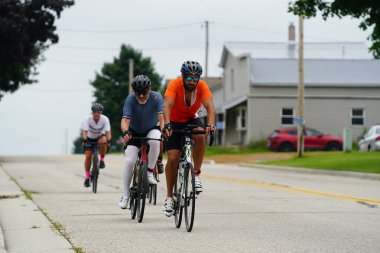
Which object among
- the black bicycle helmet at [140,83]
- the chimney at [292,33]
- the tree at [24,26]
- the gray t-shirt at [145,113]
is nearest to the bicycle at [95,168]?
the gray t-shirt at [145,113]

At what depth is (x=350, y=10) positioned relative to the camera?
89.2ft

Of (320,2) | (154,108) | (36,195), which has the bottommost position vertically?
(36,195)

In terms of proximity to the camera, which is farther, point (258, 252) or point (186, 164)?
point (186, 164)

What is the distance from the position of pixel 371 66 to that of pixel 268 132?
8538 millimetres

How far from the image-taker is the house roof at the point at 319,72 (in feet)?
178

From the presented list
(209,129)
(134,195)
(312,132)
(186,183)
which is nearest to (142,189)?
(134,195)

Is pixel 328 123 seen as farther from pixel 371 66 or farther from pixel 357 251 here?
pixel 357 251

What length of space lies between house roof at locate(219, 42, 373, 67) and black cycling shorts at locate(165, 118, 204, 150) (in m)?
45.5

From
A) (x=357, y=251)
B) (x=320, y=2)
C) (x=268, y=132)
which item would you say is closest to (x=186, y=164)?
(x=357, y=251)

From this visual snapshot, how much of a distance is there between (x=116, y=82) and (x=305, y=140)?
45.8m

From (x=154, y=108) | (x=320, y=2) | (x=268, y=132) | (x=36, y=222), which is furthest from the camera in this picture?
(x=268, y=132)

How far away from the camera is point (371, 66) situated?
56.3 meters

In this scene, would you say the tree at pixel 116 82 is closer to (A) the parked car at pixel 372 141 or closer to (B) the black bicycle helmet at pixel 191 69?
(A) the parked car at pixel 372 141

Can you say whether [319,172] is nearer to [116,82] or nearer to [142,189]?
[142,189]
